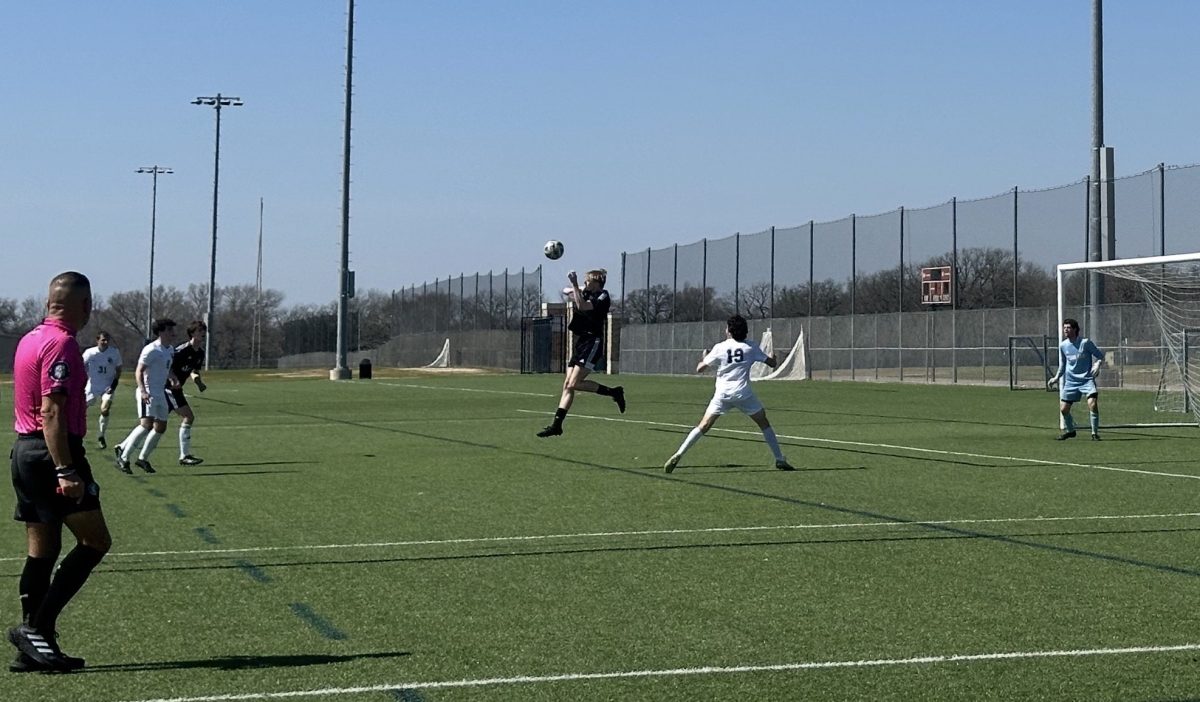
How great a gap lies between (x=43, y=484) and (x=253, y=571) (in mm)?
2993

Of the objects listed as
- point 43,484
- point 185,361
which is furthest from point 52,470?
point 185,361

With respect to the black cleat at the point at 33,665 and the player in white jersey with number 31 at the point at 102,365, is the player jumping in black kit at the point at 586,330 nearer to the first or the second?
the player in white jersey with number 31 at the point at 102,365

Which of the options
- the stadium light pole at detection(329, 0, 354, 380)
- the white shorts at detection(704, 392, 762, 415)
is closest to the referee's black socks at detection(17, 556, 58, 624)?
the white shorts at detection(704, 392, 762, 415)

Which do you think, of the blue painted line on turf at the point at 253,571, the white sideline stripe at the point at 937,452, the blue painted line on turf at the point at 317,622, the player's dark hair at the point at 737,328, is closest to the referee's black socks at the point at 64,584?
the blue painted line on turf at the point at 317,622

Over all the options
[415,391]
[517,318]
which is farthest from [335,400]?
[517,318]

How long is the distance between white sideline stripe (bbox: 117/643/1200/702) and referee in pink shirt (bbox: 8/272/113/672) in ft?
3.15

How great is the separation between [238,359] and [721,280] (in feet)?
279

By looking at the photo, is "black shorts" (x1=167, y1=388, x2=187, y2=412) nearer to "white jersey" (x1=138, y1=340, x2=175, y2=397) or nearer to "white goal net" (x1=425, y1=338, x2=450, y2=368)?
"white jersey" (x1=138, y1=340, x2=175, y2=397)

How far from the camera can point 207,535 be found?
11.8m

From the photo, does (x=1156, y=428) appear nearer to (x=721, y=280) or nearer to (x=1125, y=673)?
(x=1125, y=673)

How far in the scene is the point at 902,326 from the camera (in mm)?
51594

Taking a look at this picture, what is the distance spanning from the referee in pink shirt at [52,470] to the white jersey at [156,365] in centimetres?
1103

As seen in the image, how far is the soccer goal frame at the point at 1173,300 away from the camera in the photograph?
2555cm

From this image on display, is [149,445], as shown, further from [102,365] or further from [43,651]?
[43,651]
